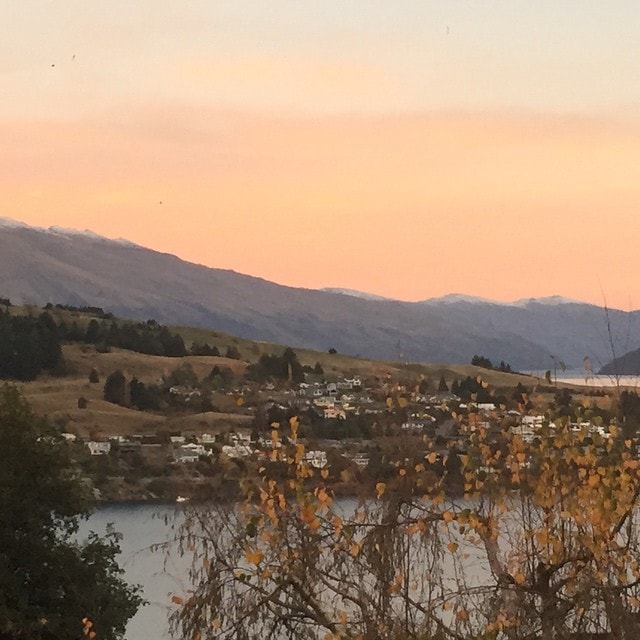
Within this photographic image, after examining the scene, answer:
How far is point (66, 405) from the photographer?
117938 mm

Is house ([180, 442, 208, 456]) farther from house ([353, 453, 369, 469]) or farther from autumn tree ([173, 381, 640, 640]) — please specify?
autumn tree ([173, 381, 640, 640])

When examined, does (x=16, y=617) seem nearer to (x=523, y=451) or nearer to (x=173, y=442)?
(x=523, y=451)

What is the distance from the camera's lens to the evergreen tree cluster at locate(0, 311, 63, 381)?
417 ft

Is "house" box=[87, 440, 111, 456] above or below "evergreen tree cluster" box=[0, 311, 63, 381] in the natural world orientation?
below

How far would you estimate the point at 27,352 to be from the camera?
128 metres

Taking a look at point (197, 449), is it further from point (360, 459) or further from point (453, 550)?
point (453, 550)

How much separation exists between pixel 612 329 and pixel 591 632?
2.68m

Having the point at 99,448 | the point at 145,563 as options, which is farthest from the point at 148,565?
the point at 99,448

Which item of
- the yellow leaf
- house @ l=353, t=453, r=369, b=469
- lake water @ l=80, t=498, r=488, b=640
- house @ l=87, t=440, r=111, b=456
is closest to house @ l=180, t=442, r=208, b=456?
lake water @ l=80, t=498, r=488, b=640

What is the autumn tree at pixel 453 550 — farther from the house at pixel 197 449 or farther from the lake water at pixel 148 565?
the house at pixel 197 449

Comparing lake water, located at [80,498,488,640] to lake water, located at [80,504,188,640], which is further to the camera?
lake water, located at [80,504,188,640]

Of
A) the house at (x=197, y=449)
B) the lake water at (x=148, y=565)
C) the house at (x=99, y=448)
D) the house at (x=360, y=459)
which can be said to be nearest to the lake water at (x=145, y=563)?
the lake water at (x=148, y=565)

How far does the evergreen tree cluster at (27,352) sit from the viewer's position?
12712 cm

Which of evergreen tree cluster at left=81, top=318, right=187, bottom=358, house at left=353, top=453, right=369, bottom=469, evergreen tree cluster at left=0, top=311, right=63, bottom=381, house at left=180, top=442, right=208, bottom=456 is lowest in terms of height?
house at left=180, top=442, right=208, bottom=456
